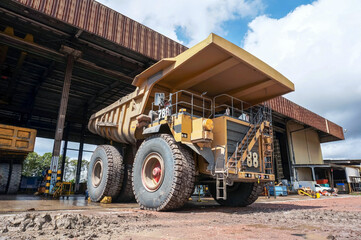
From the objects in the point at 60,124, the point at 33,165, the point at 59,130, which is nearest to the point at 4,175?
the point at 59,130

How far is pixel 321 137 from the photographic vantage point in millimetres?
28703

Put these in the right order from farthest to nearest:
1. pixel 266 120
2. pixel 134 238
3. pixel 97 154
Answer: pixel 97 154, pixel 266 120, pixel 134 238

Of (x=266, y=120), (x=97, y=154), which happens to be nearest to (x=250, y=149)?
(x=266, y=120)

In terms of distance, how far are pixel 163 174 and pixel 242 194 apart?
2772 millimetres

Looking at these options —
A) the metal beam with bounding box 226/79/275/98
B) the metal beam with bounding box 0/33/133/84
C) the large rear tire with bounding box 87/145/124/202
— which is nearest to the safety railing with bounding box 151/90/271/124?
→ the metal beam with bounding box 226/79/275/98

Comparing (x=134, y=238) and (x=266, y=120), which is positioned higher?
(x=266, y=120)

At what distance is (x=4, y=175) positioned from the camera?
14836 millimetres

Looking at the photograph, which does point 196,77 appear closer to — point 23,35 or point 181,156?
point 181,156

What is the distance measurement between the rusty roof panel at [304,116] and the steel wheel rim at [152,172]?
1500 centimetres

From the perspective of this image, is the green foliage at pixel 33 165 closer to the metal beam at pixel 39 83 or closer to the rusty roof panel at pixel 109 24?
the metal beam at pixel 39 83

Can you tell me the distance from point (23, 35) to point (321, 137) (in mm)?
30402

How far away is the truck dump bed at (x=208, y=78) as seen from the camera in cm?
553

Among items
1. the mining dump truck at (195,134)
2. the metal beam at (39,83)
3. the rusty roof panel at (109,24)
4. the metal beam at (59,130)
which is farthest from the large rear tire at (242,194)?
the metal beam at (39,83)

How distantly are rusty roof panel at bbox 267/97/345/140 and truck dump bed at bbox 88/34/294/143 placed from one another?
1270cm
